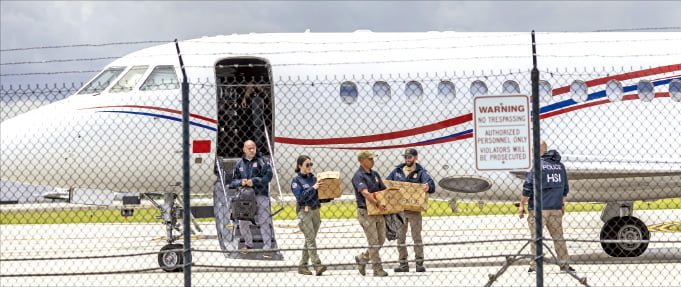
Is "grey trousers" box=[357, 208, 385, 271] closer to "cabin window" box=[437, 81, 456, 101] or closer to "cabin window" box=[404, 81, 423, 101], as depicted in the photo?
"cabin window" box=[404, 81, 423, 101]

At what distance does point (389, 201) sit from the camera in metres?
12.7

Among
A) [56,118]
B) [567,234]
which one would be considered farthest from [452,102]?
[567,234]

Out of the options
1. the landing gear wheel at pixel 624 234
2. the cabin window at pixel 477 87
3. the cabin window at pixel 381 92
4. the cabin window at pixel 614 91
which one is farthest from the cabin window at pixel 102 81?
the landing gear wheel at pixel 624 234

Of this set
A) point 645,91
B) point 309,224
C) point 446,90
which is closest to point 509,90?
point 446,90

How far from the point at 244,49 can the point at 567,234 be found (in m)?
11.0

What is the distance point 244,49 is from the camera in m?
15.6

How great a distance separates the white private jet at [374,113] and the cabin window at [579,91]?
0.02 m

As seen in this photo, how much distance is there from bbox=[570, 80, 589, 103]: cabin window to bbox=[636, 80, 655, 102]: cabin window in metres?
0.92

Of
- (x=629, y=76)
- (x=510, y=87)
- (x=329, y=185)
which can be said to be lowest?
(x=329, y=185)

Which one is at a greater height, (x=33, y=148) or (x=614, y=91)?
(x=614, y=91)

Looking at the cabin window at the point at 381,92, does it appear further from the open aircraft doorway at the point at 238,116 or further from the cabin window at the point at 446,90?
the open aircraft doorway at the point at 238,116

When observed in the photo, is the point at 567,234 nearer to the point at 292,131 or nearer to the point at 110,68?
the point at 292,131

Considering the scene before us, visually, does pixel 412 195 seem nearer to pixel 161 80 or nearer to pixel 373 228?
pixel 373 228

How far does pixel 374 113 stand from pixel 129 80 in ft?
13.0
